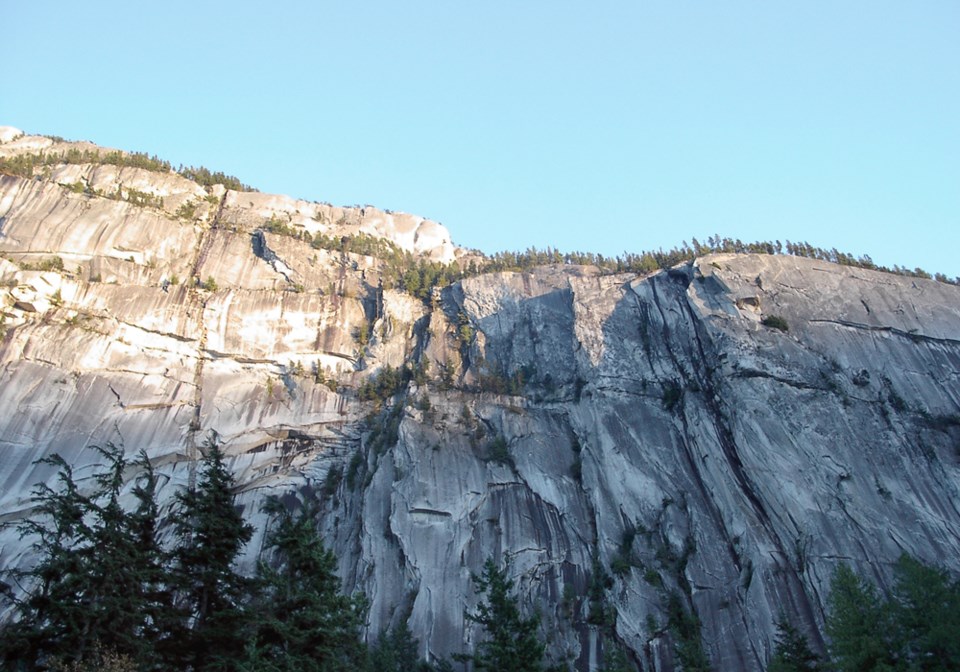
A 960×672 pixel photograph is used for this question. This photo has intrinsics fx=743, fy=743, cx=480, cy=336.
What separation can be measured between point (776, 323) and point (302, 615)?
40950mm

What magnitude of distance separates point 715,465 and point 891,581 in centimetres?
1126

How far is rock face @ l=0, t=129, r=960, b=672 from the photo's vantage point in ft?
134

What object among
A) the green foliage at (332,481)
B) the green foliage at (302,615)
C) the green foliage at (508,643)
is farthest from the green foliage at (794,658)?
the green foliage at (332,481)

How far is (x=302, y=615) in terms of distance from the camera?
19906mm

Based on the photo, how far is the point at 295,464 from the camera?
176ft

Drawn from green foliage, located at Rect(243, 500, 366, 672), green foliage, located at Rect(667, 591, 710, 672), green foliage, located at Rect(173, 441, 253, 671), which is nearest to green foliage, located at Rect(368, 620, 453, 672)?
green foliage, located at Rect(667, 591, 710, 672)

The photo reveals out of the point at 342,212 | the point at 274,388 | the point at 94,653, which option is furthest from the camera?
the point at 342,212

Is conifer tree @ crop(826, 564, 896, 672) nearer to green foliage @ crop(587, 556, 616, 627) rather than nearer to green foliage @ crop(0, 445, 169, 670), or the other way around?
green foliage @ crop(587, 556, 616, 627)

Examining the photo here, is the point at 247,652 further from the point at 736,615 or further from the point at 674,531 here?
the point at 674,531

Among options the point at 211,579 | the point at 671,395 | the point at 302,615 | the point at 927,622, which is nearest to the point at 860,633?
the point at 927,622

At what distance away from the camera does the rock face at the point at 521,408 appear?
4097 centimetres

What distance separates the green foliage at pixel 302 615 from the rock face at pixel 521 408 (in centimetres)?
2122

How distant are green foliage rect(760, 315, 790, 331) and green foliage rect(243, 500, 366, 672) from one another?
38.3 meters

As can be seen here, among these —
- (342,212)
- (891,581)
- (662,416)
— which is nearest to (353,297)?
(342,212)
